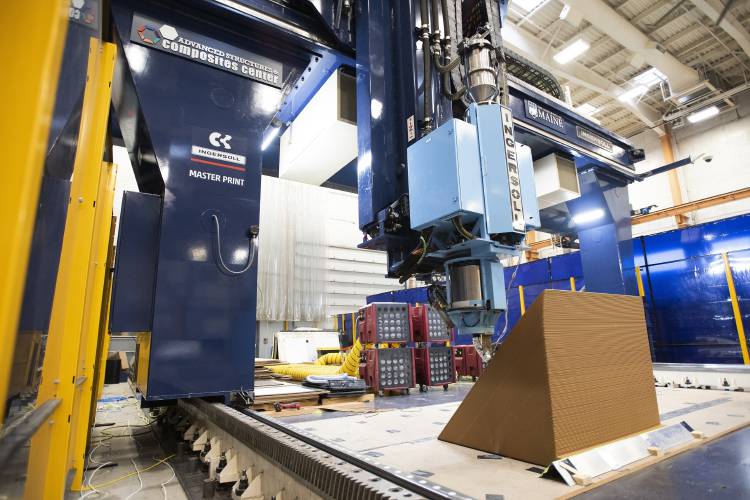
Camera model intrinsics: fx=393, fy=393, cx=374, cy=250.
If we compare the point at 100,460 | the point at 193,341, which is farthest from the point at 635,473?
the point at 100,460

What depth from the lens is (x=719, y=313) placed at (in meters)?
5.49

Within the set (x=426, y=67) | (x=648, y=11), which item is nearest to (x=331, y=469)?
(x=426, y=67)

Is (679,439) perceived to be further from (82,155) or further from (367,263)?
(367,263)

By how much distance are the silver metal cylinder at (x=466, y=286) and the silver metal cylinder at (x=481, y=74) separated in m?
0.96

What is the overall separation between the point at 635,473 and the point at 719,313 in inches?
218

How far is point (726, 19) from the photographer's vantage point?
26.0 feet

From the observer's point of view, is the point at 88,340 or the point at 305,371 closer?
the point at 88,340

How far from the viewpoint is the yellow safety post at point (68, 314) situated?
4.41 ft

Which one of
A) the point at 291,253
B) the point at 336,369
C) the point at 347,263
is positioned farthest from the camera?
the point at 347,263

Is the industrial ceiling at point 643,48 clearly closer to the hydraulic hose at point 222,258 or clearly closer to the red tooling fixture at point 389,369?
the red tooling fixture at point 389,369

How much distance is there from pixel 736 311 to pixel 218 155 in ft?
21.9

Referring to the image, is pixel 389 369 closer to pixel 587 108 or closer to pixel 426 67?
pixel 426 67

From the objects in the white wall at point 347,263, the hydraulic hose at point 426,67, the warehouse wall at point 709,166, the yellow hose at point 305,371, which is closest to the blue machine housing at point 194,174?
the hydraulic hose at point 426,67

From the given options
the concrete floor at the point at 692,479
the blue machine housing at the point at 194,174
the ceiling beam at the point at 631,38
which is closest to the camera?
the concrete floor at the point at 692,479
